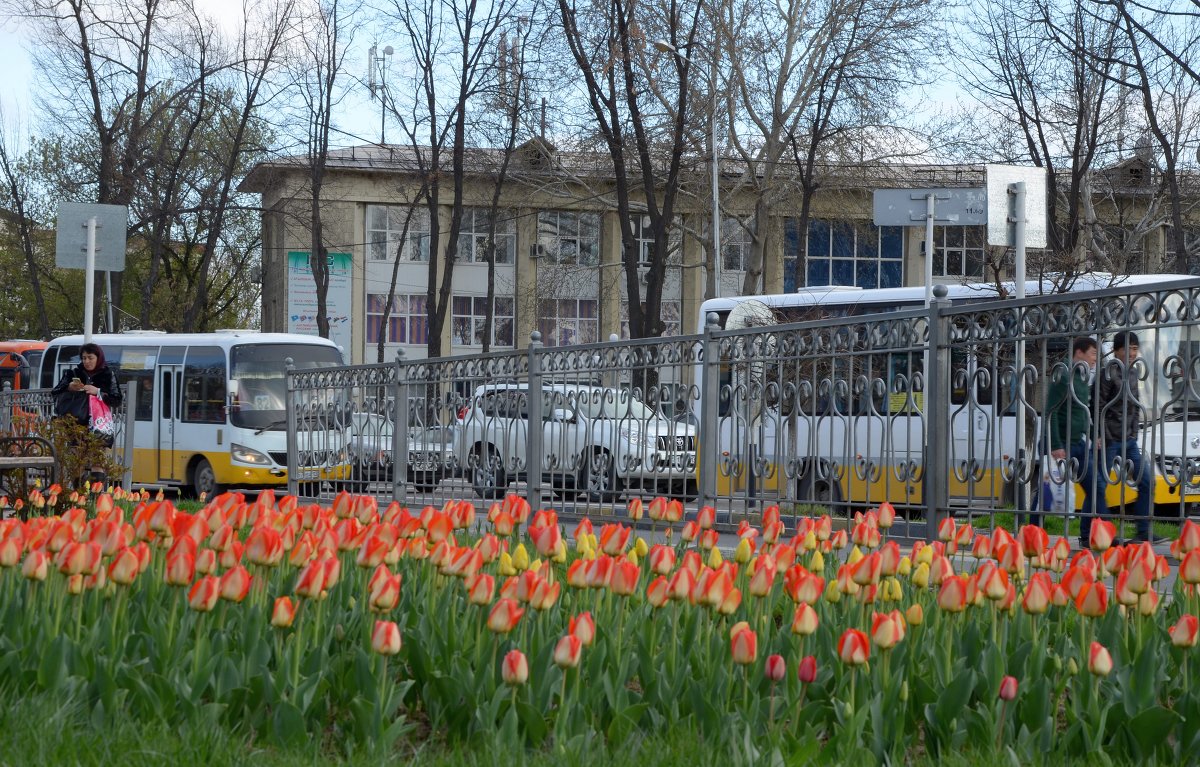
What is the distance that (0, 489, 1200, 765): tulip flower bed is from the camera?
12.2 feet

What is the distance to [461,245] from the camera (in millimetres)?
→ 55750

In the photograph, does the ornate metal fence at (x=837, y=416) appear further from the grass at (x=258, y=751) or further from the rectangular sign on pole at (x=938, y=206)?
the grass at (x=258, y=751)

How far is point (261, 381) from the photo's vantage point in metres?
24.6

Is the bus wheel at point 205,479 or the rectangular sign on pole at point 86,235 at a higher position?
the rectangular sign on pole at point 86,235

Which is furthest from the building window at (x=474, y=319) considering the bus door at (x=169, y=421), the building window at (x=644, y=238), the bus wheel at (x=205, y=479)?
the bus wheel at (x=205, y=479)

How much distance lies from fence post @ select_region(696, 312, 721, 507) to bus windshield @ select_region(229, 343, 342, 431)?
14732 millimetres

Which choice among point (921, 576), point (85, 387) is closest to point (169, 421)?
point (85, 387)

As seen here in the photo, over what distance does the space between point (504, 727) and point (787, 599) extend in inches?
77.3

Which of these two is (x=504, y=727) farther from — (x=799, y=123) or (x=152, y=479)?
(x=799, y=123)

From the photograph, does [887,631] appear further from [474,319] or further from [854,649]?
[474,319]

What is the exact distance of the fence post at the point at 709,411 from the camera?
10383 mm

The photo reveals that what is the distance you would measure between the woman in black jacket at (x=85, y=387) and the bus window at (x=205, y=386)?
382 inches

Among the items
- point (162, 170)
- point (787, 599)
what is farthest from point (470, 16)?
point (787, 599)

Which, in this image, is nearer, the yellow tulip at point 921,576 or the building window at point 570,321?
the yellow tulip at point 921,576
